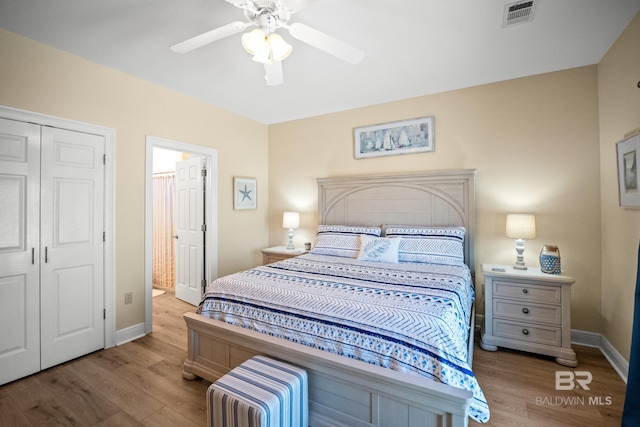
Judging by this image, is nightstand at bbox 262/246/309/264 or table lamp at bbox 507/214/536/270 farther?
nightstand at bbox 262/246/309/264

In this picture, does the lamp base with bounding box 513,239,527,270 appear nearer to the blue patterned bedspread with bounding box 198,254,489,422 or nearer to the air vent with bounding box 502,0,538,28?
the blue patterned bedspread with bounding box 198,254,489,422

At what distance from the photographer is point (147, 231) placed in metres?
3.00

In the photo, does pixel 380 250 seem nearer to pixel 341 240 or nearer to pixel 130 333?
pixel 341 240

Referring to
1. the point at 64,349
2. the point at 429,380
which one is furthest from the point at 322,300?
the point at 64,349

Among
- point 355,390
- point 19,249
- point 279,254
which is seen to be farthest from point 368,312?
point 19,249

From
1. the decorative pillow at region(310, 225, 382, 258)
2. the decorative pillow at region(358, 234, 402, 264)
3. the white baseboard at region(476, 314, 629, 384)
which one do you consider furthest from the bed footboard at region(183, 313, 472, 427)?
the white baseboard at region(476, 314, 629, 384)

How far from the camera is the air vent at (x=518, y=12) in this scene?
1.88 m

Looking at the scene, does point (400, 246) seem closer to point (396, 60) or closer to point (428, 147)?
point (428, 147)

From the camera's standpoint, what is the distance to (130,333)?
2834 mm

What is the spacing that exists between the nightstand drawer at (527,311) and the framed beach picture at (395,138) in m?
1.82

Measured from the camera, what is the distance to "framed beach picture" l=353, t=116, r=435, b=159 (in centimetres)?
338

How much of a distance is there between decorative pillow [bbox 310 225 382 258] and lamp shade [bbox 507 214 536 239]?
1324 millimetres

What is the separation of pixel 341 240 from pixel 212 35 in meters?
2.29

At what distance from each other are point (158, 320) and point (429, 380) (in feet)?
10.5
